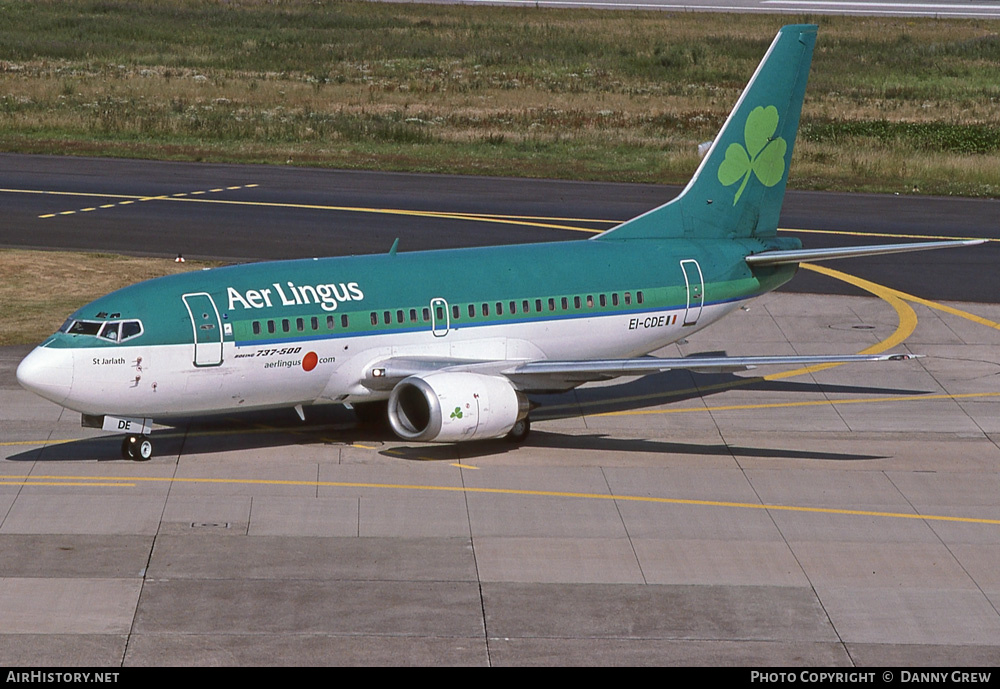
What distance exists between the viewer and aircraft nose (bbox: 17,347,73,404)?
26.8 m

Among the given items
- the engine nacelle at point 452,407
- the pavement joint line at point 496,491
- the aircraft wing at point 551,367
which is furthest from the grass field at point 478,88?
the pavement joint line at point 496,491

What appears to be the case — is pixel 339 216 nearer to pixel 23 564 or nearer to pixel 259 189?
pixel 259 189

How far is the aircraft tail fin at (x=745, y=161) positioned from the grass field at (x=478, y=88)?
33.2 m

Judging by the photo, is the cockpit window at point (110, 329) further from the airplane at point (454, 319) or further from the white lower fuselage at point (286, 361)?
the white lower fuselage at point (286, 361)

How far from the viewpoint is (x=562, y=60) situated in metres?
110

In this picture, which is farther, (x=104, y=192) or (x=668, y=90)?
(x=668, y=90)

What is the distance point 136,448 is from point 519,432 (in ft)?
27.4

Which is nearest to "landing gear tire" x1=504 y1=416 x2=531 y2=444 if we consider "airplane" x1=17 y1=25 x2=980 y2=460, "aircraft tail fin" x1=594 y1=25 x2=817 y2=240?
"airplane" x1=17 y1=25 x2=980 y2=460

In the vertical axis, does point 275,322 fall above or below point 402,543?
above

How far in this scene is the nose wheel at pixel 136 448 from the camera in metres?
28.8

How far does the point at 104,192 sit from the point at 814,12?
9272cm

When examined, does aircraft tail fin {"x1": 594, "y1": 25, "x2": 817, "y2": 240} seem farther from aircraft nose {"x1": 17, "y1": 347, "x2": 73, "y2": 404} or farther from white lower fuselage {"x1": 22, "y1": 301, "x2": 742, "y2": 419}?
aircraft nose {"x1": 17, "y1": 347, "x2": 73, "y2": 404}
